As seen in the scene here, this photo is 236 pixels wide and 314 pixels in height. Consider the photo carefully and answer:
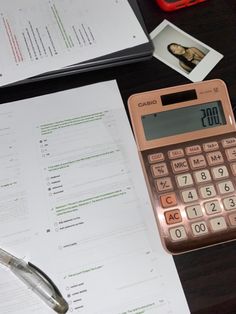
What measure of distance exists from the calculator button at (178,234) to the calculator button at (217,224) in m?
0.03

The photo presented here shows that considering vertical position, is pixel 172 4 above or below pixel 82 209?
above

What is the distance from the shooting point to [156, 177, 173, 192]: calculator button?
0.47m

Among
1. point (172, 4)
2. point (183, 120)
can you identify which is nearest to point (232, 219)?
point (183, 120)

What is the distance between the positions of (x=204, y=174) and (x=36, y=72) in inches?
10.0

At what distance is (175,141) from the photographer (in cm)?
49

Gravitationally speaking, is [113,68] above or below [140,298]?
above

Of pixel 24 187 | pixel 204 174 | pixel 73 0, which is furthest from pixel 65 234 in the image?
Answer: pixel 73 0

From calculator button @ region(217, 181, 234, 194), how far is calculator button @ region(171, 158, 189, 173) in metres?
0.04

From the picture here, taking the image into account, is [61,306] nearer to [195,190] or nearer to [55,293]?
[55,293]

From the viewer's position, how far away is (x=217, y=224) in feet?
1.49

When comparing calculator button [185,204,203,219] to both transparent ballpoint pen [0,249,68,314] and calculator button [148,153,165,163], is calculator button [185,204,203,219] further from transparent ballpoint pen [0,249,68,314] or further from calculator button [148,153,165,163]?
transparent ballpoint pen [0,249,68,314]

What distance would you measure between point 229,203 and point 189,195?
5 cm

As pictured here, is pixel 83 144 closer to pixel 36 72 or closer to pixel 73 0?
pixel 36 72

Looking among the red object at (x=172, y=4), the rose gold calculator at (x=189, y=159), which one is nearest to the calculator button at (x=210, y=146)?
the rose gold calculator at (x=189, y=159)
